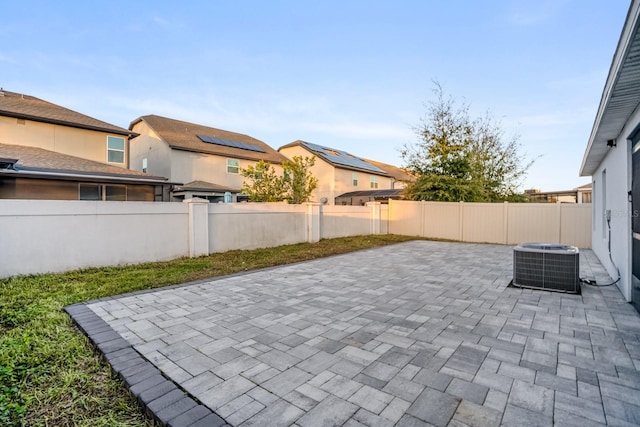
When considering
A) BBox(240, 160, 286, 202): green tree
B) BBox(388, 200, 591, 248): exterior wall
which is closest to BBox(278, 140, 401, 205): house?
BBox(388, 200, 591, 248): exterior wall

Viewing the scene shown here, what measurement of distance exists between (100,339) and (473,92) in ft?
50.7

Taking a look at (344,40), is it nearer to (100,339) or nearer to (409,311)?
(409,311)

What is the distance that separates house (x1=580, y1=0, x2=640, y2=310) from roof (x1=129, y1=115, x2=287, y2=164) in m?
16.0

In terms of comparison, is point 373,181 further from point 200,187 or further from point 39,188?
Result: point 39,188

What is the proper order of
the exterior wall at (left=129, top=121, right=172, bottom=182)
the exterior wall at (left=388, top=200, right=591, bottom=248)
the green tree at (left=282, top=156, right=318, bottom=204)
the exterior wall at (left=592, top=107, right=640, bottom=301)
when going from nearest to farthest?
the exterior wall at (left=592, top=107, right=640, bottom=301) < the exterior wall at (left=388, top=200, right=591, bottom=248) < the green tree at (left=282, top=156, right=318, bottom=204) < the exterior wall at (left=129, top=121, right=172, bottom=182)

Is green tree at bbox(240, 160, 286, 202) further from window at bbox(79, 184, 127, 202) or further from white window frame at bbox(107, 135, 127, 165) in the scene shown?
white window frame at bbox(107, 135, 127, 165)

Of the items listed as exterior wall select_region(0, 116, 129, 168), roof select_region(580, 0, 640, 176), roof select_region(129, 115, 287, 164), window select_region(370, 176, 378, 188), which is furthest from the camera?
window select_region(370, 176, 378, 188)

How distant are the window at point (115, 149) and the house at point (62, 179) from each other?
1.00m

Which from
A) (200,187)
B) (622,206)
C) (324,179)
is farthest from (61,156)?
(622,206)

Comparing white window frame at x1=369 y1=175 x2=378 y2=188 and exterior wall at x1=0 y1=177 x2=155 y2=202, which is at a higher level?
white window frame at x1=369 y1=175 x2=378 y2=188

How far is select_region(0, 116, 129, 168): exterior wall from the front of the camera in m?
10.5

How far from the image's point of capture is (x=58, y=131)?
11.4 meters

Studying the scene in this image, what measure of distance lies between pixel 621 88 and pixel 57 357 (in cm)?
596

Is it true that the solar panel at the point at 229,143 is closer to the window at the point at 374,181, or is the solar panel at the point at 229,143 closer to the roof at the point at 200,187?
the roof at the point at 200,187
